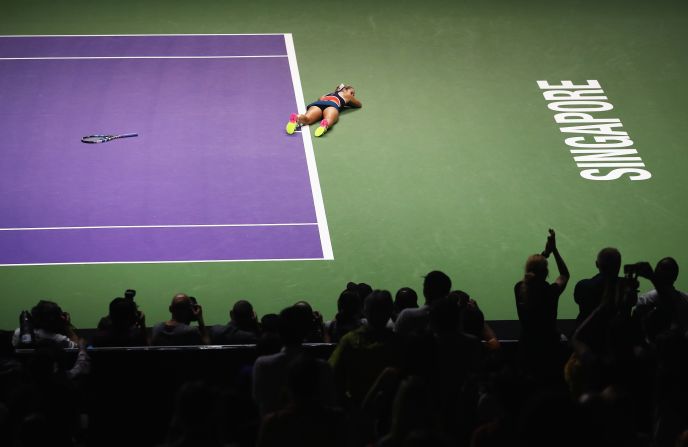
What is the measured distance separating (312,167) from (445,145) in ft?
6.48

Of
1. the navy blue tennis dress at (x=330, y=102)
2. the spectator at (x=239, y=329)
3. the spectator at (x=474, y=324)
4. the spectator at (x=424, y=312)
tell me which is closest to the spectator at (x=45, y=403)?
the spectator at (x=239, y=329)

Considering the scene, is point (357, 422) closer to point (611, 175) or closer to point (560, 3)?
point (611, 175)

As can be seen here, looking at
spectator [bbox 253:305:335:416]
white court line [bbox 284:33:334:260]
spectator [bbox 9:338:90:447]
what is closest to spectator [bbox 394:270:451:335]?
spectator [bbox 253:305:335:416]

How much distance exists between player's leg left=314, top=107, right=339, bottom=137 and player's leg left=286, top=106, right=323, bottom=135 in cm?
12

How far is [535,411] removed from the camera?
4816 millimetres

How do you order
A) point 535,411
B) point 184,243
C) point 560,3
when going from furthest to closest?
point 560,3, point 184,243, point 535,411

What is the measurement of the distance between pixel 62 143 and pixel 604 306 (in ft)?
30.3

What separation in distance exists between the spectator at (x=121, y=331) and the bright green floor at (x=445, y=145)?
3.11m

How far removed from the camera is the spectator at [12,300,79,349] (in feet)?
26.5

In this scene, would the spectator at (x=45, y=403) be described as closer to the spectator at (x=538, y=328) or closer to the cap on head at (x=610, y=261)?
the spectator at (x=538, y=328)

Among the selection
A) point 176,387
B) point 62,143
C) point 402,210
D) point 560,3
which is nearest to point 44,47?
point 62,143

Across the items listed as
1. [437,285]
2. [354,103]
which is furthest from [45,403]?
[354,103]

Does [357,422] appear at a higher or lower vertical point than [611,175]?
lower

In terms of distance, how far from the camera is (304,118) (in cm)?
1470
